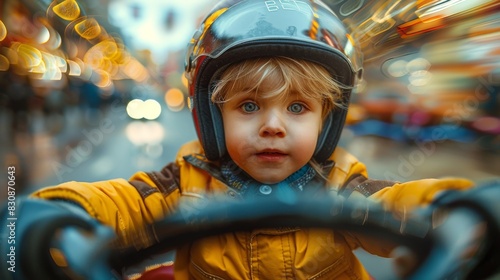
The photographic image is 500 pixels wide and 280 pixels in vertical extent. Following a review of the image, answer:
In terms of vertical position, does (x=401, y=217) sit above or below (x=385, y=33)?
below

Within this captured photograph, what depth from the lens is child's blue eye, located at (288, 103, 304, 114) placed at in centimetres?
138

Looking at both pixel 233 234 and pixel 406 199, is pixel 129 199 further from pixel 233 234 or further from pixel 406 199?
pixel 406 199

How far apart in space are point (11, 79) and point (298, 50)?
2.34ft

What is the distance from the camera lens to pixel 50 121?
1.39m

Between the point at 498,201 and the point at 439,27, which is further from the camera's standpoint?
the point at 439,27

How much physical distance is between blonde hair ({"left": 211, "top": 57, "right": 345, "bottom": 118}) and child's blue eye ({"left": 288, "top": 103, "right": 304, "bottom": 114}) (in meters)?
0.03

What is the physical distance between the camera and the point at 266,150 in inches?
54.1

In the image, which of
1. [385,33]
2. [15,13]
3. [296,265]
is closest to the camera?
[15,13]

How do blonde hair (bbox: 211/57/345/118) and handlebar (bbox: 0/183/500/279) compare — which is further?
blonde hair (bbox: 211/57/345/118)

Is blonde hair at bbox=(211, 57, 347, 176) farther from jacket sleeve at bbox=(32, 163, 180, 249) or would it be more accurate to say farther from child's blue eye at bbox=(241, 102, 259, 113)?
jacket sleeve at bbox=(32, 163, 180, 249)

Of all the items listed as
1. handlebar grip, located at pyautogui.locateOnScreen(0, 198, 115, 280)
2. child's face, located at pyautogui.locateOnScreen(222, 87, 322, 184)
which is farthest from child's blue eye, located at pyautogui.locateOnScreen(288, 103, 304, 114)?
handlebar grip, located at pyautogui.locateOnScreen(0, 198, 115, 280)

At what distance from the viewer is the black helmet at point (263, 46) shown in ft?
4.41

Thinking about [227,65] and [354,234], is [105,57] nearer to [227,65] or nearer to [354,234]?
[227,65]

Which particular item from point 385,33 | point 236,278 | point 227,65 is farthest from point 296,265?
point 385,33
